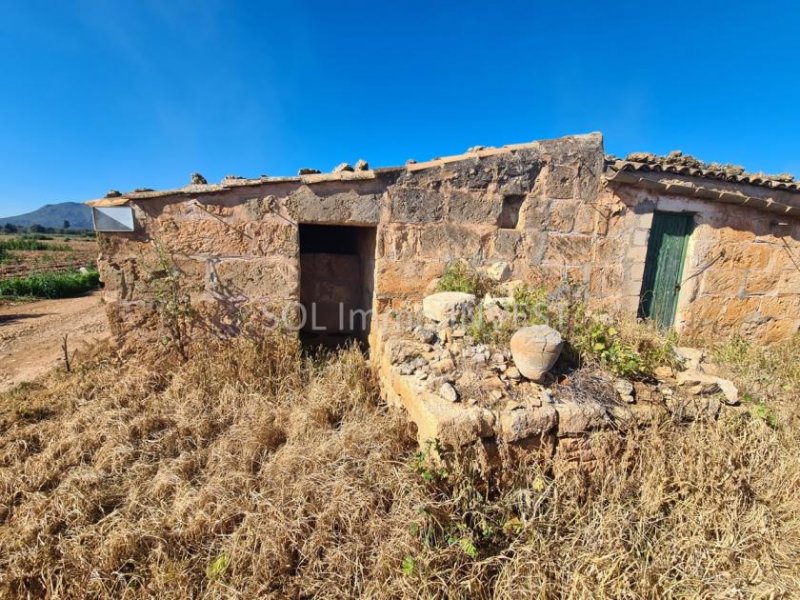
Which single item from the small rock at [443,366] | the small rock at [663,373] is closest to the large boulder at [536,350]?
the small rock at [443,366]

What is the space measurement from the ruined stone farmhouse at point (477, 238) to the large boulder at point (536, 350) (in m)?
1.77

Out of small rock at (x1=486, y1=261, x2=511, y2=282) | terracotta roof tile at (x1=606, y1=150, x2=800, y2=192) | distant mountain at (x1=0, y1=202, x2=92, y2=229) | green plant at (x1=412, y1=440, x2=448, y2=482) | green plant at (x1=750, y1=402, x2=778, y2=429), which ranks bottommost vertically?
green plant at (x1=412, y1=440, x2=448, y2=482)

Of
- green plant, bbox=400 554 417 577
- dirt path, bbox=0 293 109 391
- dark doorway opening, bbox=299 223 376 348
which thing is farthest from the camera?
dark doorway opening, bbox=299 223 376 348

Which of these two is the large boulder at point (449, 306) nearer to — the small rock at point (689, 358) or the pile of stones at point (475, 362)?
the pile of stones at point (475, 362)

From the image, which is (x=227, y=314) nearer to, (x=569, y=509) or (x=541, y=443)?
(x=541, y=443)

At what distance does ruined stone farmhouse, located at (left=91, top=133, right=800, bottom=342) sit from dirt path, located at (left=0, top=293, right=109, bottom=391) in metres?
1.94

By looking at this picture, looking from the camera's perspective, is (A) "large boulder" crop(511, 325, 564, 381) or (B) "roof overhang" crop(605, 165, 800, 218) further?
(B) "roof overhang" crop(605, 165, 800, 218)

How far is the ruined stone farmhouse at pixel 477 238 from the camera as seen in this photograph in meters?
3.79

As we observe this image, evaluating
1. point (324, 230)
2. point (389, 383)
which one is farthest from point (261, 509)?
point (324, 230)

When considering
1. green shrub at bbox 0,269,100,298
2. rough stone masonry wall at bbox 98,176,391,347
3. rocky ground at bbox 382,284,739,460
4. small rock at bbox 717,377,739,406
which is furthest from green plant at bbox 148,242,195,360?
green shrub at bbox 0,269,100,298

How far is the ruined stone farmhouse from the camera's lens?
379 centimetres

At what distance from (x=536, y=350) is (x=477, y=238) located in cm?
210

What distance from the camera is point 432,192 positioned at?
4.19 metres

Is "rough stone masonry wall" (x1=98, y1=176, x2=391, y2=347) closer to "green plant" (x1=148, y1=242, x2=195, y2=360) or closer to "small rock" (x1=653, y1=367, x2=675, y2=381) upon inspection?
"green plant" (x1=148, y1=242, x2=195, y2=360)
